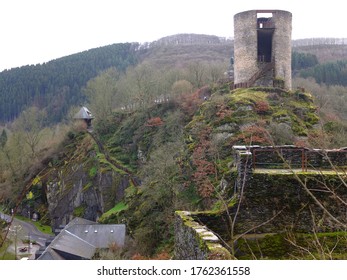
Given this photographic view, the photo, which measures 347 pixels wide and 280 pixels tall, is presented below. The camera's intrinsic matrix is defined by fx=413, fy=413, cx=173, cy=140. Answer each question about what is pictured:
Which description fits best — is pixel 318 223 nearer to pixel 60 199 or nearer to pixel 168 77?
pixel 60 199

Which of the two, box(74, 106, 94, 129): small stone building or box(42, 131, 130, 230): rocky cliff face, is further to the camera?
box(74, 106, 94, 129): small stone building

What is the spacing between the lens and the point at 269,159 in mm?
10602

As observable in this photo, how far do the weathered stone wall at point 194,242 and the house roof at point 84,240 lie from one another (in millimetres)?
20008

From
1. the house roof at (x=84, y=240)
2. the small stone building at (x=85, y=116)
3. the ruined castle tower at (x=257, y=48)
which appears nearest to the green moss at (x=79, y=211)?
the house roof at (x=84, y=240)

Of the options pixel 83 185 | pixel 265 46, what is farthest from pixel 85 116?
pixel 265 46

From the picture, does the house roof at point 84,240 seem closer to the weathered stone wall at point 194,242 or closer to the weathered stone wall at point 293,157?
the weathered stone wall at point 293,157

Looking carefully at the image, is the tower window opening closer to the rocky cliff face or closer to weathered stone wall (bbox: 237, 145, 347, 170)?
the rocky cliff face

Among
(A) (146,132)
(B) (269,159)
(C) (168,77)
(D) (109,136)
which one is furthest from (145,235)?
(C) (168,77)

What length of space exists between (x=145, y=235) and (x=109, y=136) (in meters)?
27.6

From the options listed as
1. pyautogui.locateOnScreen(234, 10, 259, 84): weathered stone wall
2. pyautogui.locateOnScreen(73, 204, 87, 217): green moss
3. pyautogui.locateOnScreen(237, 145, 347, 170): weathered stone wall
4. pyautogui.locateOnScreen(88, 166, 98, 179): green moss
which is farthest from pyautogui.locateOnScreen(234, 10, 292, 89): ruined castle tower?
pyautogui.locateOnScreen(237, 145, 347, 170): weathered stone wall

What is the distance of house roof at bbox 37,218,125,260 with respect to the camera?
27.7m

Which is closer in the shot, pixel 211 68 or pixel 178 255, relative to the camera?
pixel 178 255

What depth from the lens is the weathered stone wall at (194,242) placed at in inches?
241

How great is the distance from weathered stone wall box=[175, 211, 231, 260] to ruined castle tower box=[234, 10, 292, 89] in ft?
83.6
